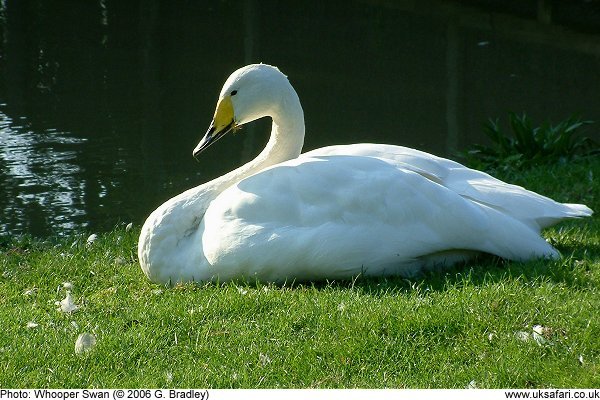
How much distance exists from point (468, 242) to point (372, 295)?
65 centimetres

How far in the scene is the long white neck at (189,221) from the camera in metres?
5.50

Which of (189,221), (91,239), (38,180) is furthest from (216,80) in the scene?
(189,221)

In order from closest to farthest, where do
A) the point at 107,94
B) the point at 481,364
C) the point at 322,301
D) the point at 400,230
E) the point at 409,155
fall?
the point at 481,364
the point at 322,301
the point at 400,230
the point at 409,155
the point at 107,94

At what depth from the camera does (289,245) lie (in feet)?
16.8

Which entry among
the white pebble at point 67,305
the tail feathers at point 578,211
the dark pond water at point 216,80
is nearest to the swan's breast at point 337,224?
the tail feathers at point 578,211

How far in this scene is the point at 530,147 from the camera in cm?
859

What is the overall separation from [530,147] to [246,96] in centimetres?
370

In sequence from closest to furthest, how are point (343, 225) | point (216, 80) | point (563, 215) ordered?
point (343, 225), point (563, 215), point (216, 80)

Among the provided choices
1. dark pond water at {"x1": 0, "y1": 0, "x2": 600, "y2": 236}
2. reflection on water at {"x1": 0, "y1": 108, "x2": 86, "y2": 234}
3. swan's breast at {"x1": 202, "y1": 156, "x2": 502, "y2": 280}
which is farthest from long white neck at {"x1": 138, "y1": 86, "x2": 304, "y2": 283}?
reflection on water at {"x1": 0, "y1": 108, "x2": 86, "y2": 234}

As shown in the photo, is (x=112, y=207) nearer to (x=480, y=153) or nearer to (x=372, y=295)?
(x=480, y=153)

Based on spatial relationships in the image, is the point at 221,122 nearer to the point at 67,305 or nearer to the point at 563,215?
the point at 67,305

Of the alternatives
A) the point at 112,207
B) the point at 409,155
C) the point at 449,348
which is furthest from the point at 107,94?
the point at 449,348

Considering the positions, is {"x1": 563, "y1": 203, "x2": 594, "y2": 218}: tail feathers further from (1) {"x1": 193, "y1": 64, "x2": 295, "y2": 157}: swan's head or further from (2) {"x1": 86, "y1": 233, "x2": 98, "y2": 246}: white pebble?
(2) {"x1": 86, "y1": 233, "x2": 98, "y2": 246}: white pebble

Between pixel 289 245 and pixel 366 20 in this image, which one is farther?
pixel 366 20
